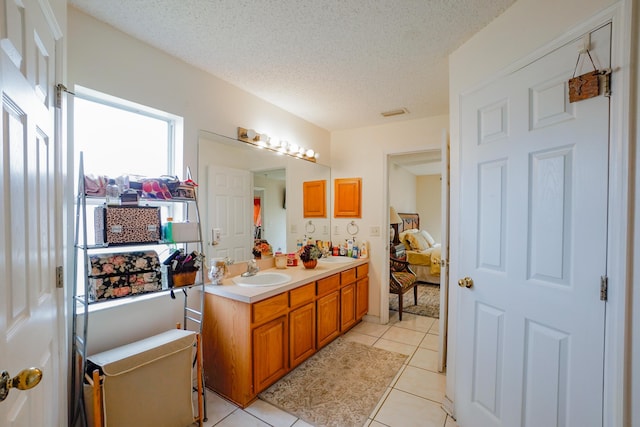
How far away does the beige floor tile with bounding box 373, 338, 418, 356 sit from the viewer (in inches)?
108

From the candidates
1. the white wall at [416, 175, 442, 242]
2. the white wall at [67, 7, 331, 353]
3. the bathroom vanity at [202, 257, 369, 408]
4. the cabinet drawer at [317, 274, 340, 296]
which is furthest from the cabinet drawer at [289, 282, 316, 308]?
the white wall at [416, 175, 442, 242]

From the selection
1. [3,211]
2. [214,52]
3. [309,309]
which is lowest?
[309,309]

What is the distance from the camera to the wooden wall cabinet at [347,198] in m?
3.60

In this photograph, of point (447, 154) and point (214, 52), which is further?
point (447, 154)

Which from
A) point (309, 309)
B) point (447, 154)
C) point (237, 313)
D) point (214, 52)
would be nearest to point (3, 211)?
point (237, 313)

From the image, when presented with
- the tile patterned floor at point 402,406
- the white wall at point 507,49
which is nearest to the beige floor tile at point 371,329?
the tile patterned floor at point 402,406

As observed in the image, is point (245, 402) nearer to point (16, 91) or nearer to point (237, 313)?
point (237, 313)

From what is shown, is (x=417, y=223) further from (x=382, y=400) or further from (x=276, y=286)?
(x=276, y=286)

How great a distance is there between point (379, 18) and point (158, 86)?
1468 mm

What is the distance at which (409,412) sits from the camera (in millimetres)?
1898

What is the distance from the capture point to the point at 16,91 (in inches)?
29.8

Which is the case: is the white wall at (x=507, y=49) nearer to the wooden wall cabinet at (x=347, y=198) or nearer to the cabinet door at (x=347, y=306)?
the cabinet door at (x=347, y=306)

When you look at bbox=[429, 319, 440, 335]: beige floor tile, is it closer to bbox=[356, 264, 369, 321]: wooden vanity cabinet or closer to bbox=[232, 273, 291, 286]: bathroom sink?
bbox=[356, 264, 369, 321]: wooden vanity cabinet

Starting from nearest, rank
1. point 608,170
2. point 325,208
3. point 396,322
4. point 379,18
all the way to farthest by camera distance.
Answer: point 608,170
point 379,18
point 396,322
point 325,208
